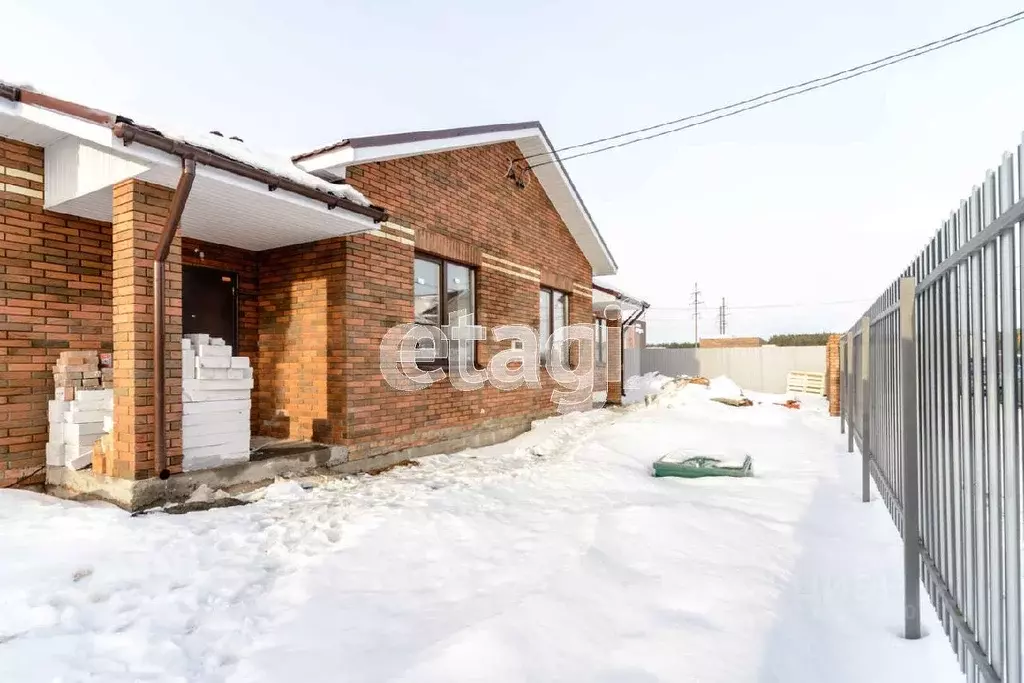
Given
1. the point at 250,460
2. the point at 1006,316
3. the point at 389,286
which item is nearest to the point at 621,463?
the point at 389,286

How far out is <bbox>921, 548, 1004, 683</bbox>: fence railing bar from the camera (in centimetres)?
165

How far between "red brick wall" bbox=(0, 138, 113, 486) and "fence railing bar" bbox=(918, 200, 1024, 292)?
6.34 m

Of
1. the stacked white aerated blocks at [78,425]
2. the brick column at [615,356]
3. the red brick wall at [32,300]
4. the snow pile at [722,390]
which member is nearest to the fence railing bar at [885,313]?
the stacked white aerated blocks at [78,425]

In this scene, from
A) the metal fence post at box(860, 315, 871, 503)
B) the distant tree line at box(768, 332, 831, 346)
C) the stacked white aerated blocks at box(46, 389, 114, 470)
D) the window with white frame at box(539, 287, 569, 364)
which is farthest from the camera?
the distant tree line at box(768, 332, 831, 346)

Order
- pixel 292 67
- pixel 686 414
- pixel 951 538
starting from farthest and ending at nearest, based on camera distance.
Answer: pixel 686 414, pixel 292 67, pixel 951 538

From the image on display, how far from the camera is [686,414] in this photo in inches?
433

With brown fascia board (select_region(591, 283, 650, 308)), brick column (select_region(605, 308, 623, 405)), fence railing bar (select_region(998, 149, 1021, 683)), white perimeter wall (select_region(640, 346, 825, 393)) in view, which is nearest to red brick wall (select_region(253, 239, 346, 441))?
fence railing bar (select_region(998, 149, 1021, 683))

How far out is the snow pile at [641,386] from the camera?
1729 cm

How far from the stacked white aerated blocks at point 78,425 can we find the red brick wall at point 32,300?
0.15 metres

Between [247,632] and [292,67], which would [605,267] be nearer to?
[292,67]

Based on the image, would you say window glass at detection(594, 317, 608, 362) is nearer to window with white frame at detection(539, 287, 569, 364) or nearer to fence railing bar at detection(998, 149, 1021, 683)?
window with white frame at detection(539, 287, 569, 364)

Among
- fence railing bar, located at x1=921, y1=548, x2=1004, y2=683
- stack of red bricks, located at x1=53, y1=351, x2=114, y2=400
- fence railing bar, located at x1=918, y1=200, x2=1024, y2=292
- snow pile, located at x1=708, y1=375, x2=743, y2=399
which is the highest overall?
fence railing bar, located at x1=918, y1=200, x2=1024, y2=292

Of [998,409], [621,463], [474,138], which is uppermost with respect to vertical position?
[474,138]

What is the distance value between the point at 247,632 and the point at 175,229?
3.30 meters
